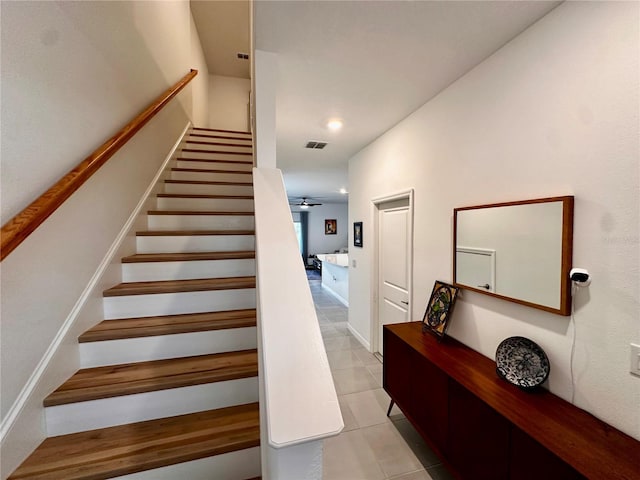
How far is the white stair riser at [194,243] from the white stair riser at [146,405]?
3.47ft

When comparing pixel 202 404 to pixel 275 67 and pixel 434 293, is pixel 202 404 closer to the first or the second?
pixel 434 293

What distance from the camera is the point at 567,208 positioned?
121 centimetres

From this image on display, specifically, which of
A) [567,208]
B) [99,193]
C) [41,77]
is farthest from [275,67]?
[567,208]

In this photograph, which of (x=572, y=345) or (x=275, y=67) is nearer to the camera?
(x=572, y=345)

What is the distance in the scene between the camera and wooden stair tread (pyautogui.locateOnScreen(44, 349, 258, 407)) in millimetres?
1185

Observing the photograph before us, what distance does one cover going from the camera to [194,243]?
2.07 metres

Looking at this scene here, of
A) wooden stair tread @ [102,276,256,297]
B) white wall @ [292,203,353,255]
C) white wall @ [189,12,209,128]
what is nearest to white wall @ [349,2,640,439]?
wooden stair tread @ [102,276,256,297]

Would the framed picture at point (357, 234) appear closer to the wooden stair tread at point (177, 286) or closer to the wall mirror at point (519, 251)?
the wall mirror at point (519, 251)

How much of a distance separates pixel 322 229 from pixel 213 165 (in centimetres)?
799

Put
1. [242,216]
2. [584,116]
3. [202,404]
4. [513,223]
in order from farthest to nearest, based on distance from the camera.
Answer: [242,216], [513,223], [202,404], [584,116]

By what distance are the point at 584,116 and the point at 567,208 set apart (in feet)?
1.32

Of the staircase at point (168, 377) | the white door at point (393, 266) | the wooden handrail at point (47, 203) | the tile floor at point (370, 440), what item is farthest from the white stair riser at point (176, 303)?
the white door at point (393, 266)

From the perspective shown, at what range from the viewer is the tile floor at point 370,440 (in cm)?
174

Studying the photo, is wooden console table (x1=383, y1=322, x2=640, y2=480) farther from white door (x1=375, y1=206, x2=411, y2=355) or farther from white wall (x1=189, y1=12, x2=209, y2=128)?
white wall (x1=189, y1=12, x2=209, y2=128)
